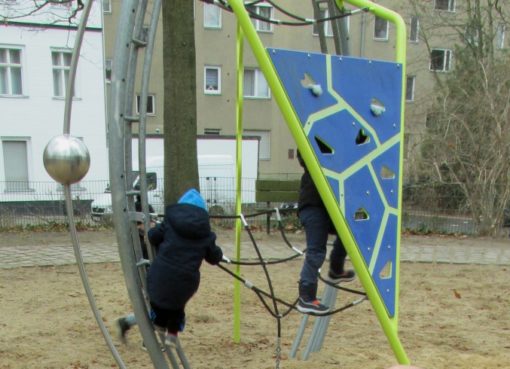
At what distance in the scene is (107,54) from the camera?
63.7ft

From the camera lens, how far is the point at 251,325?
4.46 m

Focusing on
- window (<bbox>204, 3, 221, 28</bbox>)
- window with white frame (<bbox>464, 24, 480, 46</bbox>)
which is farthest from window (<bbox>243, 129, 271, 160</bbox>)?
window with white frame (<bbox>464, 24, 480, 46</bbox>)

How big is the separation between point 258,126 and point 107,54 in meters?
6.80

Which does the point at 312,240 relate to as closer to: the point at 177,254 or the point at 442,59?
the point at 177,254

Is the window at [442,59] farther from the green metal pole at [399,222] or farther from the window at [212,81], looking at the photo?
the green metal pole at [399,222]

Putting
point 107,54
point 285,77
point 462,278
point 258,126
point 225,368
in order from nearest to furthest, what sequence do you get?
point 285,77 < point 225,368 < point 462,278 < point 107,54 < point 258,126

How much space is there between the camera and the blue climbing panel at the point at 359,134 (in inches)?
95.0

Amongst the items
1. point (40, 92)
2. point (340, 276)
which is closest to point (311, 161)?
point (340, 276)

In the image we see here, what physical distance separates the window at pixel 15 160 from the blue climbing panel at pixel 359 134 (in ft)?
52.7

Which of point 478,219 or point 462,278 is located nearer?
point 462,278

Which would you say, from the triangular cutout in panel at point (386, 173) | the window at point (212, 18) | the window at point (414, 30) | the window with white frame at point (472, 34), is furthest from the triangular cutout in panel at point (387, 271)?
the window at point (212, 18)

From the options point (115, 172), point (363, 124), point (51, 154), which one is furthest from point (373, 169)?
point (51, 154)

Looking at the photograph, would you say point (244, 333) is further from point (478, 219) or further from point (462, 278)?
point (478, 219)

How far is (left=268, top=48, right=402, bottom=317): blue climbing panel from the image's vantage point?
241 cm
